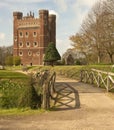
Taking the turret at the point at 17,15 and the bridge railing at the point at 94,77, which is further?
the turret at the point at 17,15

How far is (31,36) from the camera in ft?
354

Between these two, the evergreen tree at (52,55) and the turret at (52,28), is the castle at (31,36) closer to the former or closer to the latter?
the turret at (52,28)

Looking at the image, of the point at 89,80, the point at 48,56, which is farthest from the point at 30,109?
the point at 48,56

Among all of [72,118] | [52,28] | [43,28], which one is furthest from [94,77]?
[52,28]

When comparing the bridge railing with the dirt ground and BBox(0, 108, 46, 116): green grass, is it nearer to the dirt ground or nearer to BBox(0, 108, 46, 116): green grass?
the dirt ground

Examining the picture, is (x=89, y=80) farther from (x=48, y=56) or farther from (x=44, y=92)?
(x=48, y=56)

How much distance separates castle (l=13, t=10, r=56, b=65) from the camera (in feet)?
344

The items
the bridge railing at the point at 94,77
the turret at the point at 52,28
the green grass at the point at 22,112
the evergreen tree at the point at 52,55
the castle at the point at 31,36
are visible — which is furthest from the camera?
the turret at the point at 52,28

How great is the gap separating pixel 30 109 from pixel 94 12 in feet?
160

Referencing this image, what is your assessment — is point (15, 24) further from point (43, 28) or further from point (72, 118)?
point (72, 118)

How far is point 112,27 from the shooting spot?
4900 cm

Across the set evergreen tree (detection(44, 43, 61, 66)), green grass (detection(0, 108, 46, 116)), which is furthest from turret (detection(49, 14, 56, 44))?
green grass (detection(0, 108, 46, 116))

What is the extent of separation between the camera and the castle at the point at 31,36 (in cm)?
10494

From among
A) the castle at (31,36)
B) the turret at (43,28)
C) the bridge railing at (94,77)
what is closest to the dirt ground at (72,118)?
the bridge railing at (94,77)
